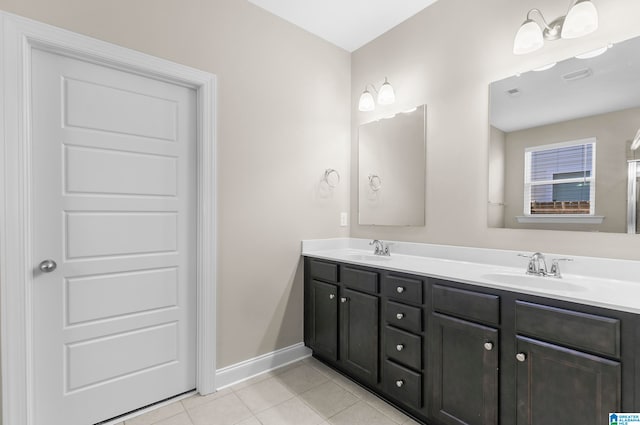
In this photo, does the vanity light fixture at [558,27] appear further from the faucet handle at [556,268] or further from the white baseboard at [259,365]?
the white baseboard at [259,365]

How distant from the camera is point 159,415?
1814mm

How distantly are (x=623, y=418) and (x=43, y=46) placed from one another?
9.77 feet

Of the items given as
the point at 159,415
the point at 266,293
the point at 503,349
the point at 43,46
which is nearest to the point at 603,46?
the point at 503,349

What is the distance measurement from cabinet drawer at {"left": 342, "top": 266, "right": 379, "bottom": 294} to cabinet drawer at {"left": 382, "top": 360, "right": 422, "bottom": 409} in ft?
1.50

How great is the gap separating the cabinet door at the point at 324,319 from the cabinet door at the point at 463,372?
0.79 meters

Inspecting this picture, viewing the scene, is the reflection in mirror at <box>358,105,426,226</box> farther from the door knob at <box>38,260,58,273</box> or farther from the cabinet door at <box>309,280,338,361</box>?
the door knob at <box>38,260,58,273</box>

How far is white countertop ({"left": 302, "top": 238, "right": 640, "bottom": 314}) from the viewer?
1216 mm

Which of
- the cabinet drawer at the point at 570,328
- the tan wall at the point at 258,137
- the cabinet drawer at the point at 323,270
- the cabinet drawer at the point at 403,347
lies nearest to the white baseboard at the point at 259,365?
the tan wall at the point at 258,137

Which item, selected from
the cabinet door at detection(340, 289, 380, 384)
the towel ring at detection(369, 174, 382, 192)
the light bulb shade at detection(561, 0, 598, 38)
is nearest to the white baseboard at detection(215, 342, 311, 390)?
the cabinet door at detection(340, 289, 380, 384)

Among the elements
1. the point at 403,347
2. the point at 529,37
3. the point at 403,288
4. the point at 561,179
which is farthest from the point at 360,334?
the point at 529,37

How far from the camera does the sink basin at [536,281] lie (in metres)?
1.47

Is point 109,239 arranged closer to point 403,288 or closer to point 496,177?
point 403,288

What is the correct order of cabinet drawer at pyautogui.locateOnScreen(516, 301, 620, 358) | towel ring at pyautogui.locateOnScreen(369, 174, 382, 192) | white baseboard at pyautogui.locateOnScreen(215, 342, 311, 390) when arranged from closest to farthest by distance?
cabinet drawer at pyautogui.locateOnScreen(516, 301, 620, 358) < white baseboard at pyautogui.locateOnScreen(215, 342, 311, 390) < towel ring at pyautogui.locateOnScreen(369, 174, 382, 192)

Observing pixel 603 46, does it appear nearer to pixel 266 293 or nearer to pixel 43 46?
pixel 266 293
